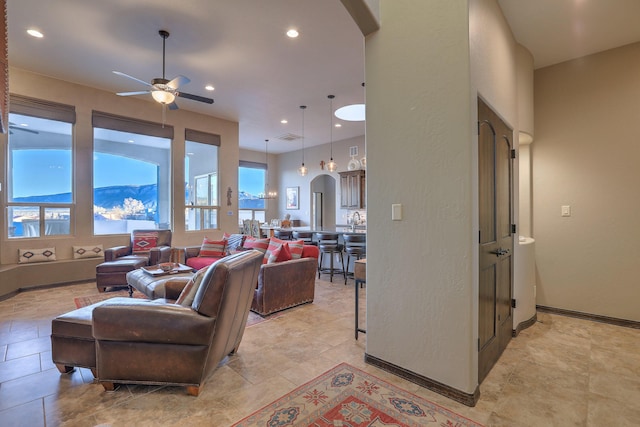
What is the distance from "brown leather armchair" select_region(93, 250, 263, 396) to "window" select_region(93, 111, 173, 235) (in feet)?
15.2

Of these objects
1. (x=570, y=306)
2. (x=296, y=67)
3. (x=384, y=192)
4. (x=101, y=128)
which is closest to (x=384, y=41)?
(x=384, y=192)

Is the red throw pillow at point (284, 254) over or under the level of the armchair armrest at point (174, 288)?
over

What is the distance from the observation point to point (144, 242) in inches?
215

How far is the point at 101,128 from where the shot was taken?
562cm

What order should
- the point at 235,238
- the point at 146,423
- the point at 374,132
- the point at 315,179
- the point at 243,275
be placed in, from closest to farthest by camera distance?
the point at 146,423, the point at 243,275, the point at 374,132, the point at 235,238, the point at 315,179

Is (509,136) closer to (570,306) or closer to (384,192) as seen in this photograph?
(384,192)

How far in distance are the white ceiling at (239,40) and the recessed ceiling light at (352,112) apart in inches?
9.3

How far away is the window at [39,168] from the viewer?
4.91m

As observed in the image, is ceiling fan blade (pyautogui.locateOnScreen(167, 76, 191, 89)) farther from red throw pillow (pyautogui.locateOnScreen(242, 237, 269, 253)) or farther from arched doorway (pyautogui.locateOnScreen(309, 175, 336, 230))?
arched doorway (pyautogui.locateOnScreen(309, 175, 336, 230))

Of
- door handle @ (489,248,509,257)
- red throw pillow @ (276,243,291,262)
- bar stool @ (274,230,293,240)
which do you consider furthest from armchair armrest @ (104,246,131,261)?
door handle @ (489,248,509,257)

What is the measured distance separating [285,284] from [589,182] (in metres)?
3.89

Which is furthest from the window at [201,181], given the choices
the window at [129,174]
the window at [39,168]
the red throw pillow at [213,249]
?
the window at [39,168]

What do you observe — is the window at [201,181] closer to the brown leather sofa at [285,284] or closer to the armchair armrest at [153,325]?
the brown leather sofa at [285,284]

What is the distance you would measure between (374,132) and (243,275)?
1.55m
